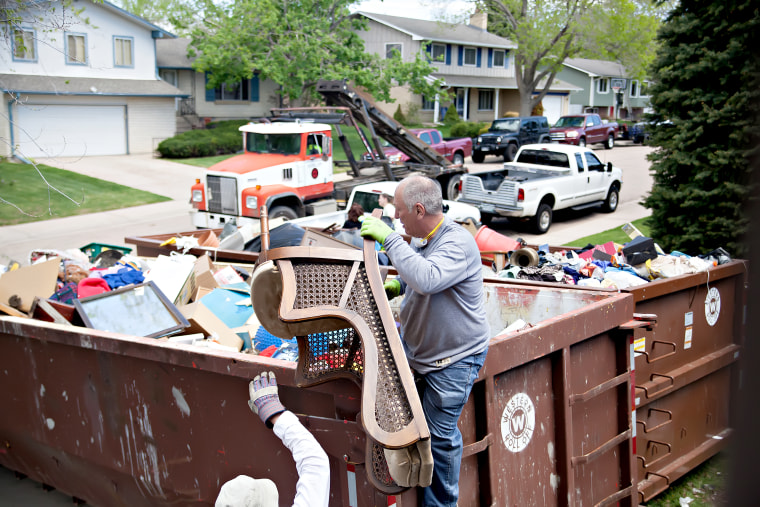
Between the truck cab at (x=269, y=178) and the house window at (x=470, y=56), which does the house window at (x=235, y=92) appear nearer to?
the house window at (x=470, y=56)

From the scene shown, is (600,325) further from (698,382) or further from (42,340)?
(42,340)

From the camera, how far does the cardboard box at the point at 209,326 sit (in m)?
5.02

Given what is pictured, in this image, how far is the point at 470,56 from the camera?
46.6 meters

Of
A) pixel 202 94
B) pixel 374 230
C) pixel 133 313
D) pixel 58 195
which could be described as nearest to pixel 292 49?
pixel 202 94

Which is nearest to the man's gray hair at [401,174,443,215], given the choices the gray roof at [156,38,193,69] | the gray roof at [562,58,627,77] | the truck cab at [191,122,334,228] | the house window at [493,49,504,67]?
the truck cab at [191,122,334,228]

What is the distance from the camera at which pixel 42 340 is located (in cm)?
419

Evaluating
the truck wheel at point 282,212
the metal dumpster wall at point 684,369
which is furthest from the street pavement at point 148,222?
the metal dumpster wall at point 684,369

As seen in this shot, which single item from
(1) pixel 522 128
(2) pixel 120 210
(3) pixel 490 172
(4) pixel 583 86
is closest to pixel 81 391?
(3) pixel 490 172

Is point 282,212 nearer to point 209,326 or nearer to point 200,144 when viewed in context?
point 209,326

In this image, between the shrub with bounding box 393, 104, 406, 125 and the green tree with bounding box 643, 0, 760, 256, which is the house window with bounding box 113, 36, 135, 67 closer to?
the shrub with bounding box 393, 104, 406, 125

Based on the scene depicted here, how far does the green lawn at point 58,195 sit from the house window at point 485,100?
31776 millimetres

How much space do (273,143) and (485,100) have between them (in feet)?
119

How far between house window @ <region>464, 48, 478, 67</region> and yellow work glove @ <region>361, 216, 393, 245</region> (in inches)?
1788

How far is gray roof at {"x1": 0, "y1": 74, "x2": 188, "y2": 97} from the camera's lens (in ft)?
84.8
